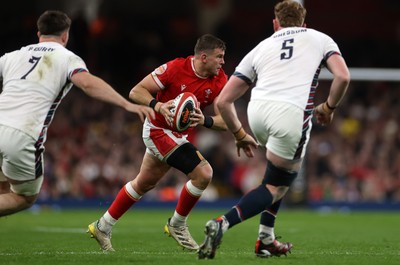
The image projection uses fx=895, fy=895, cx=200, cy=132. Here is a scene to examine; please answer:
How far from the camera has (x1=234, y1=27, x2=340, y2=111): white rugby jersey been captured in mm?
7680

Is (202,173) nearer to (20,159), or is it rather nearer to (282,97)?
(282,97)

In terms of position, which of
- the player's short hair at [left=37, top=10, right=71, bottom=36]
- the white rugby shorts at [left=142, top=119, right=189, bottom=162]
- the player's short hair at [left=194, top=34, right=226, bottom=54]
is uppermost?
the player's short hair at [left=37, top=10, right=71, bottom=36]

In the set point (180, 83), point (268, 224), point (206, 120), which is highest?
point (180, 83)

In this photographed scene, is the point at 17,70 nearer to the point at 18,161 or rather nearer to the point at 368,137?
the point at 18,161

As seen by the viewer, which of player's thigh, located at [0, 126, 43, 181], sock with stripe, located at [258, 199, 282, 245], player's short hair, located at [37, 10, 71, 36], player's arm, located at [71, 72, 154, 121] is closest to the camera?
player's arm, located at [71, 72, 154, 121]

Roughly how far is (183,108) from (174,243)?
234 cm

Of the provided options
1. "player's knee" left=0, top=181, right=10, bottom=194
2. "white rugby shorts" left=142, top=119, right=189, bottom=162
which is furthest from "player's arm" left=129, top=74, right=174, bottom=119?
"player's knee" left=0, top=181, right=10, bottom=194

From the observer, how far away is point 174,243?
417 inches

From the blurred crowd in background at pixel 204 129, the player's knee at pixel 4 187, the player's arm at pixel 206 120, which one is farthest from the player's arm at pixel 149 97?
the blurred crowd in background at pixel 204 129

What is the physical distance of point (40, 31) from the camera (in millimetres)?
7945

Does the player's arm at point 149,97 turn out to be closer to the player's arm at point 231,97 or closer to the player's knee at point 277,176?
the player's arm at point 231,97

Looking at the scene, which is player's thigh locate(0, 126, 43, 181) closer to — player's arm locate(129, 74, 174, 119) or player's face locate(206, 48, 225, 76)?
player's arm locate(129, 74, 174, 119)

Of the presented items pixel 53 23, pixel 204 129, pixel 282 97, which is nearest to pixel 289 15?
pixel 282 97

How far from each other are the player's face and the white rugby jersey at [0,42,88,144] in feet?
6.49
